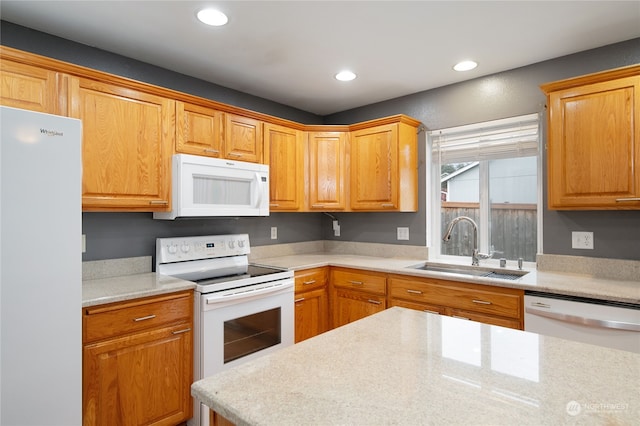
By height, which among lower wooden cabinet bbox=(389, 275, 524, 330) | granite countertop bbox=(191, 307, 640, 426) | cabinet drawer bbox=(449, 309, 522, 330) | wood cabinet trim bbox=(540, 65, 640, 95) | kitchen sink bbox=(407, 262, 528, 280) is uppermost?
wood cabinet trim bbox=(540, 65, 640, 95)

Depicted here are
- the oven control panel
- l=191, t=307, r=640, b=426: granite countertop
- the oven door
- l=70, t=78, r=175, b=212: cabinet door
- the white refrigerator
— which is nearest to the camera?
l=191, t=307, r=640, b=426: granite countertop

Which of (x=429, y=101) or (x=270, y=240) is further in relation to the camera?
(x=270, y=240)

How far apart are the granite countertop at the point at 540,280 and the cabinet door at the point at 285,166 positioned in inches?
21.4

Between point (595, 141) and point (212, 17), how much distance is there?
2.35 metres

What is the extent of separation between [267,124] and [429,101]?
1.46 meters

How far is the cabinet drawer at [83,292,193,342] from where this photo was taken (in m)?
1.76

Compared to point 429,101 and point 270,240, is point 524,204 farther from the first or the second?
point 270,240

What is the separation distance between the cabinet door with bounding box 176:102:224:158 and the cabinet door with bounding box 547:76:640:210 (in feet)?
7.43

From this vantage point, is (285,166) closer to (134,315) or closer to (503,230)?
(134,315)

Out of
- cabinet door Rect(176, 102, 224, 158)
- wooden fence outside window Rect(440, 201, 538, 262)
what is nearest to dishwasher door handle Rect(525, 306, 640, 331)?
wooden fence outside window Rect(440, 201, 538, 262)

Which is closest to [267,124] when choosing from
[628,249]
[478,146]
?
[478,146]

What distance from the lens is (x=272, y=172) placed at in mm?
3049

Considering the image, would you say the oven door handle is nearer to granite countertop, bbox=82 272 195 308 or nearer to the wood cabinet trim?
granite countertop, bbox=82 272 195 308

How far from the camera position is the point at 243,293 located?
2283 millimetres
